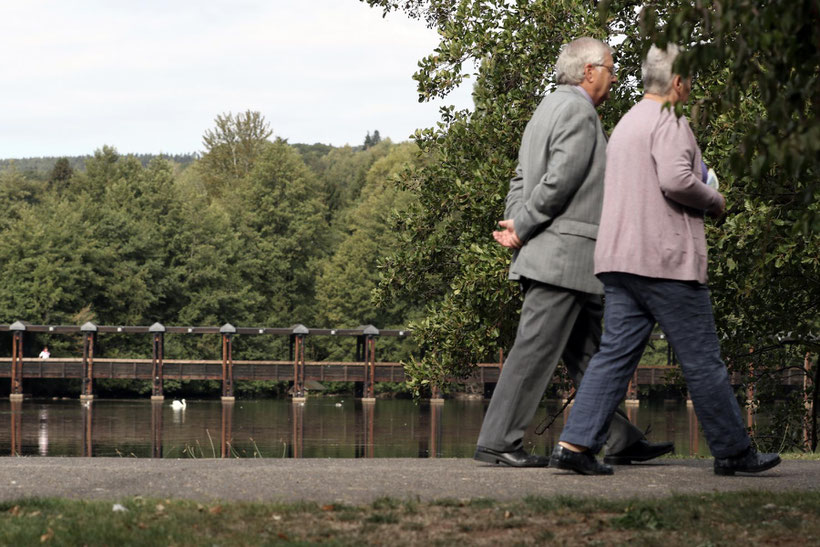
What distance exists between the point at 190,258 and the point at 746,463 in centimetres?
5699

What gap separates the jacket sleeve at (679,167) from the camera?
4.69m

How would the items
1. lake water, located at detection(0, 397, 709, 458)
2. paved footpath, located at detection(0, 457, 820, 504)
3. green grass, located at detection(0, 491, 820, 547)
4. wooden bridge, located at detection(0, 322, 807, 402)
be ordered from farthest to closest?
wooden bridge, located at detection(0, 322, 807, 402), lake water, located at detection(0, 397, 709, 458), paved footpath, located at detection(0, 457, 820, 504), green grass, located at detection(0, 491, 820, 547)

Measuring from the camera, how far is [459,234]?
14.1 meters

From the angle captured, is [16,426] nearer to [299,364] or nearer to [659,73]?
[299,364]

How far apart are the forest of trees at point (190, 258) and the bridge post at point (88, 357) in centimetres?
355

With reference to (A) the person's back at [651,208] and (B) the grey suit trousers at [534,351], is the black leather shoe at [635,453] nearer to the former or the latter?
(B) the grey suit trousers at [534,351]

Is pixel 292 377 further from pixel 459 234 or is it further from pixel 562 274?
pixel 562 274

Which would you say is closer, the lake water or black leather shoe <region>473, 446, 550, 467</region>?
black leather shoe <region>473, 446, 550, 467</region>

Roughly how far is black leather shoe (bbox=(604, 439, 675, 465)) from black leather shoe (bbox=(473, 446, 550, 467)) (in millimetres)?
372

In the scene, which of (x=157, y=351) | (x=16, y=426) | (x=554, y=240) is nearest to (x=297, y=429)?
(x=16, y=426)

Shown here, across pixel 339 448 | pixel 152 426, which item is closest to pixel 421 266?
pixel 339 448

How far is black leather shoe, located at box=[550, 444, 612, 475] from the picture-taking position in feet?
16.0

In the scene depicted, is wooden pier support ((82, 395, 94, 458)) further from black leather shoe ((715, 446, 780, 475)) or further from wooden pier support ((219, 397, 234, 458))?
black leather shoe ((715, 446, 780, 475))

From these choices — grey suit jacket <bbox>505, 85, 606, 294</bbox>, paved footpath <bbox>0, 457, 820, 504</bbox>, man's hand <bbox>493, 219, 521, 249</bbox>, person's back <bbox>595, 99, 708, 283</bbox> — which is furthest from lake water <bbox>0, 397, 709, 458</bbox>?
person's back <bbox>595, 99, 708, 283</bbox>
